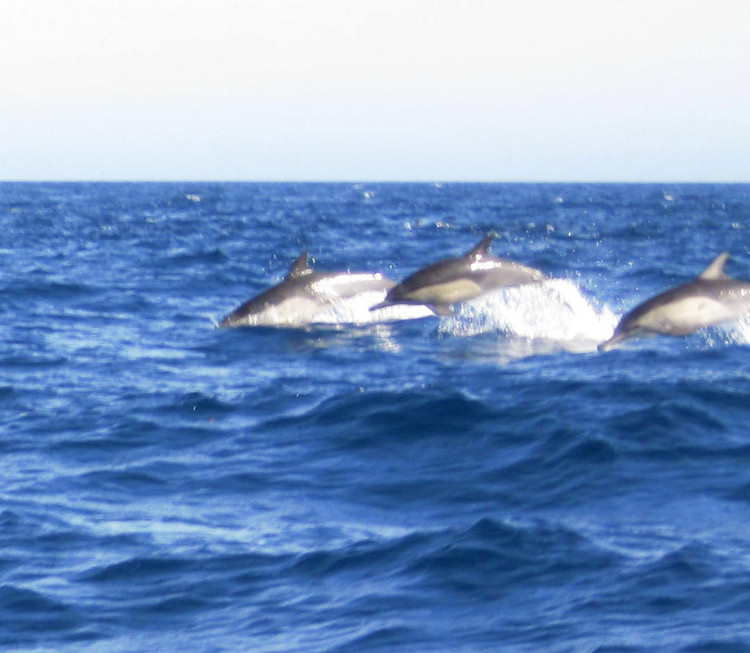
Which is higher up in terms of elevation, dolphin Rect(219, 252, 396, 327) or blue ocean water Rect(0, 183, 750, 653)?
dolphin Rect(219, 252, 396, 327)

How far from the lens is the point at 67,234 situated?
40.4m

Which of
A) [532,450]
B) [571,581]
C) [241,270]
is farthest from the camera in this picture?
[241,270]

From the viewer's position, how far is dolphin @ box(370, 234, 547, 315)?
13.6 metres

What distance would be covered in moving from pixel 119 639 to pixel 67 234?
3583cm

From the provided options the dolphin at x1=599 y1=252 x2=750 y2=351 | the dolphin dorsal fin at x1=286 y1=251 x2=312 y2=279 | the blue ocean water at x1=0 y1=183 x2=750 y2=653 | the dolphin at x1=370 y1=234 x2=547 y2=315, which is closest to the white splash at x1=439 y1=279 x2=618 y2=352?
the blue ocean water at x1=0 y1=183 x2=750 y2=653

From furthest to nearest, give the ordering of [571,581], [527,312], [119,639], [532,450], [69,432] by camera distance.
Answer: [527,312]
[69,432]
[532,450]
[571,581]
[119,639]

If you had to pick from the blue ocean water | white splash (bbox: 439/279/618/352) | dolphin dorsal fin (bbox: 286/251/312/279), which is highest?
dolphin dorsal fin (bbox: 286/251/312/279)

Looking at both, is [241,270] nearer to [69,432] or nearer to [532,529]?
[69,432]

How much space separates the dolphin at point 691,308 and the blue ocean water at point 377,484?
44 cm

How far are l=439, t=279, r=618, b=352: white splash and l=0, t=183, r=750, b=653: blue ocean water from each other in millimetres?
59

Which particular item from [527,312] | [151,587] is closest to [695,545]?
[151,587]

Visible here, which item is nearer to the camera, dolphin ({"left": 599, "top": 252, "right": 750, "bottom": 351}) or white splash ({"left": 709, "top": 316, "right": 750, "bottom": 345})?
dolphin ({"left": 599, "top": 252, "right": 750, "bottom": 351})

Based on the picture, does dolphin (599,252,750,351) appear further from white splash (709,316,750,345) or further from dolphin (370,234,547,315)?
dolphin (370,234,547,315)

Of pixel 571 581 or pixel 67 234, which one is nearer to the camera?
pixel 571 581
